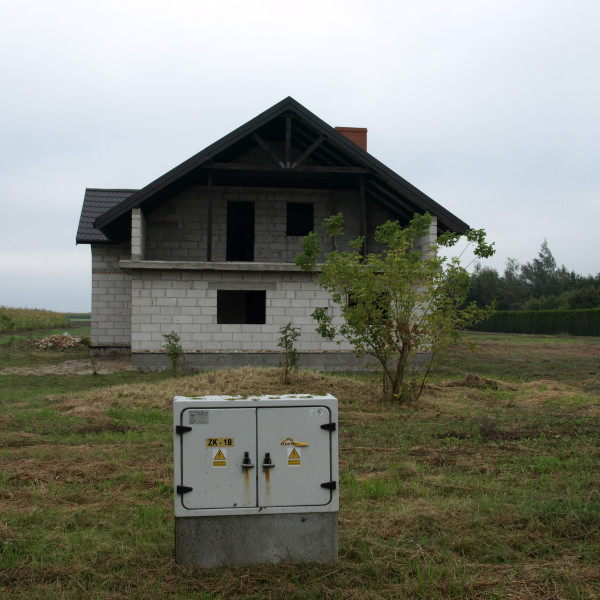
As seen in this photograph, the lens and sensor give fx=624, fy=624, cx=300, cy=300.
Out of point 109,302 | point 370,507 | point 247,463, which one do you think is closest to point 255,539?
point 247,463

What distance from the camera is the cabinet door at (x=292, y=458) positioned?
4020 millimetres

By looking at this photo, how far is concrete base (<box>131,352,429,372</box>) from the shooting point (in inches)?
637

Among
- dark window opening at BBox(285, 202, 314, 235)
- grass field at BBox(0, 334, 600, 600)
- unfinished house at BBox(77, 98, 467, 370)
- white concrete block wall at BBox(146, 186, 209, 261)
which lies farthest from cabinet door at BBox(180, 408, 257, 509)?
dark window opening at BBox(285, 202, 314, 235)

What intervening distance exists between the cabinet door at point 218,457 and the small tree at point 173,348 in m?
10.9

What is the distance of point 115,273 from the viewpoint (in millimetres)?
21219

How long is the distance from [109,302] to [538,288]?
2656 inches

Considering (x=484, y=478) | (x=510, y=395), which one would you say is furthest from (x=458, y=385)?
(x=484, y=478)

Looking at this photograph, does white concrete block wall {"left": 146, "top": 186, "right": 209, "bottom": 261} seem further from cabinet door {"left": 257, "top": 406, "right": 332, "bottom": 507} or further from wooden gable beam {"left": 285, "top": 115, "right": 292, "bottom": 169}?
cabinet door {"left": 257, "top": 406, "right": 332, "bottom": 507}

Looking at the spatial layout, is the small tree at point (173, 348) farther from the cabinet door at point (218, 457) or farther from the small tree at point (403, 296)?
the cabinet door at point (218, 457)

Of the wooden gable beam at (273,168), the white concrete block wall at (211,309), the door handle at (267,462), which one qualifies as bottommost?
the door handle at (267,462)

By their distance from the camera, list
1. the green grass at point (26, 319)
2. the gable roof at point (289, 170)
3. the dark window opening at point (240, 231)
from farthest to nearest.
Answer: the green grass at point (26, 319)
the dark window opening at point (240, 231)
the gable roof at point (289, 170)

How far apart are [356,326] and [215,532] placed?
6515 mm

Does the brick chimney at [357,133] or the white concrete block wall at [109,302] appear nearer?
the white concrete block wall at [109,302]

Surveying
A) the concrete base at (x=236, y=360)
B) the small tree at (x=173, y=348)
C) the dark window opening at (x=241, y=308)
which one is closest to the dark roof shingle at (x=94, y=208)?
the dark window opening at (x=241, y=308)
